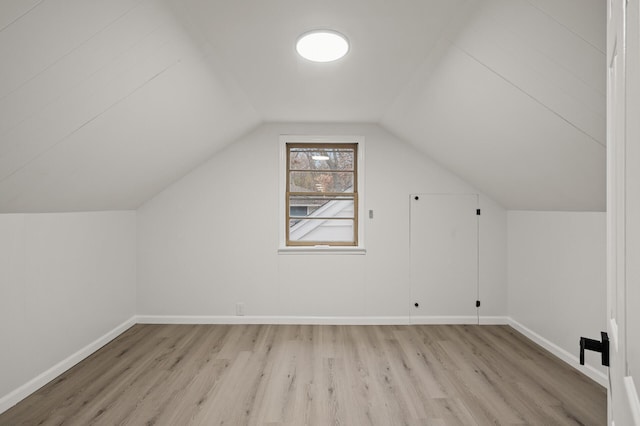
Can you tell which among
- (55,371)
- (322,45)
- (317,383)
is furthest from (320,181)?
(55,371)

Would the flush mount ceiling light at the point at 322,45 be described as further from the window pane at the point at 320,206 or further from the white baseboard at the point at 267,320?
the white baseboard at the point at 267,320

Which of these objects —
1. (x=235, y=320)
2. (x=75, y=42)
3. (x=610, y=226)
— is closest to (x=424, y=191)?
(x=235, y=320)

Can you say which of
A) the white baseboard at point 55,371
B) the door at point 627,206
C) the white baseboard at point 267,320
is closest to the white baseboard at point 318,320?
the white baseboard at point 267,320

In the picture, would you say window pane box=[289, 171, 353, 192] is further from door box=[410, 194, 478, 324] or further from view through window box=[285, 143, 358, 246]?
door box=[410, 194, 478, 324]

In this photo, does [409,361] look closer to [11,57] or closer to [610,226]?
[610,226]

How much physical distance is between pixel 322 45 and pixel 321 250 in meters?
2.40

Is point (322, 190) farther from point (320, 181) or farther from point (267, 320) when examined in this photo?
point (267, 320)

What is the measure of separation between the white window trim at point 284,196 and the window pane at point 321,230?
7.1 inches

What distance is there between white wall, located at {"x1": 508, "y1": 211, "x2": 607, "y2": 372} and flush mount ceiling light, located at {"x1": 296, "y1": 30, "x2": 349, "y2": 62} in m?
2.31

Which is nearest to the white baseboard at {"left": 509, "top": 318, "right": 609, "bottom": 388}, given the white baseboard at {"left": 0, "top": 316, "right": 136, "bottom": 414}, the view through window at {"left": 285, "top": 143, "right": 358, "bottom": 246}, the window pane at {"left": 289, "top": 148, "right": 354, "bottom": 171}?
the view through window at {"left": 285, "top": 143, "right": 358, "bottom": 246}

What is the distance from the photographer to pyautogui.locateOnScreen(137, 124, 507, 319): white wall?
4.06 metres

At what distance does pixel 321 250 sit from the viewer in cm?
407

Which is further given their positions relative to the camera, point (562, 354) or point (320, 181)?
point (320, 181)

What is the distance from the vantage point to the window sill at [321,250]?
406 cm
